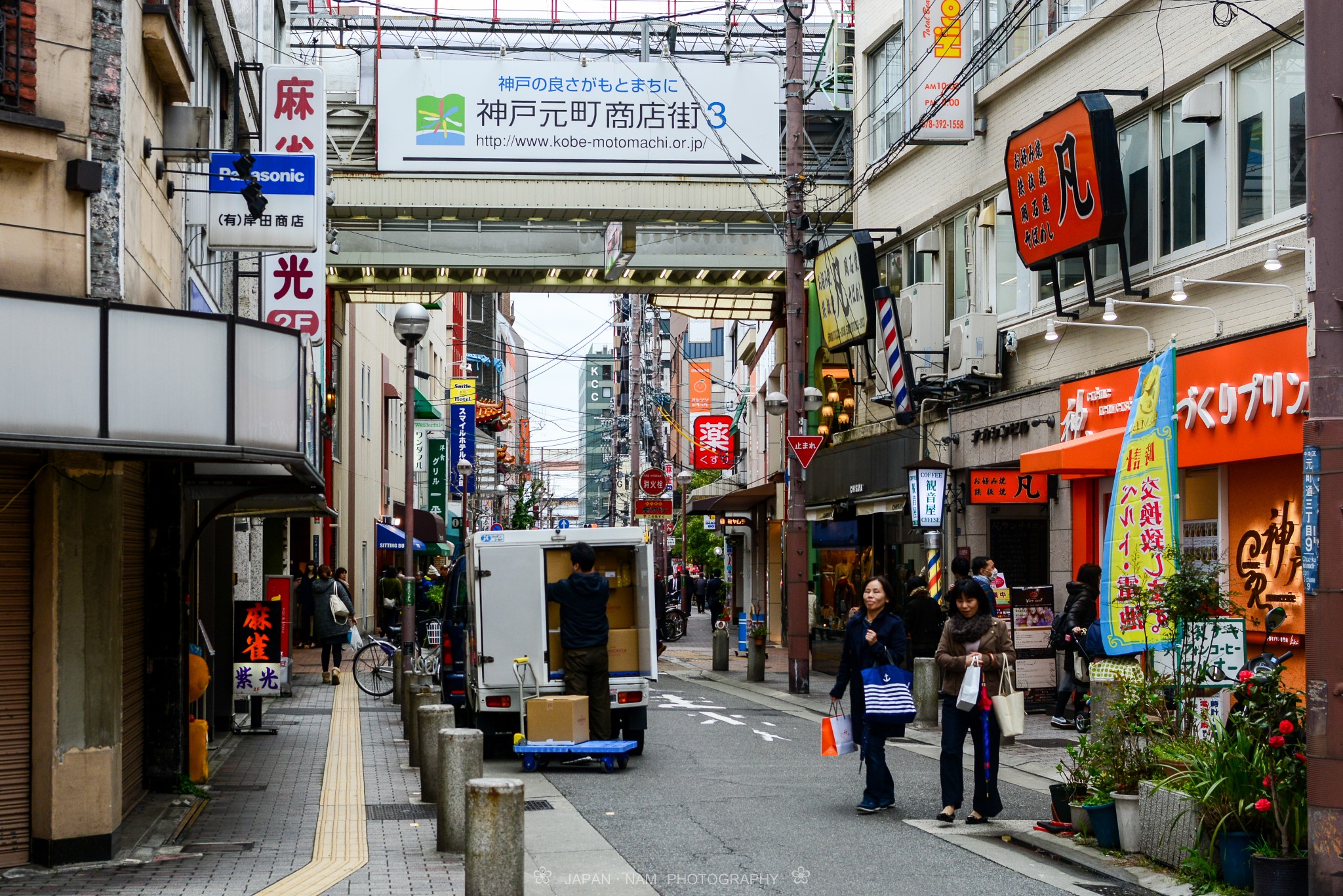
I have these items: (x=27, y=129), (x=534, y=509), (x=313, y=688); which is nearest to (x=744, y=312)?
(x=313, y=688)

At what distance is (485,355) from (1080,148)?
274 feet

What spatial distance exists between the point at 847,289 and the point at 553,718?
545 inches

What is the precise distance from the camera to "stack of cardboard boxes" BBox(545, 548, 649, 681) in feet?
50.7

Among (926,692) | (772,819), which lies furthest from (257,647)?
(772,819)

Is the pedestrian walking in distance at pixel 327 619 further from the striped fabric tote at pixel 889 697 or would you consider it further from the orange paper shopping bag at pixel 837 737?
the striped fabric tote at pixel 889 697

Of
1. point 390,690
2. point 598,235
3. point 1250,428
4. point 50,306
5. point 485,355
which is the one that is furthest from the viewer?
point 485,355

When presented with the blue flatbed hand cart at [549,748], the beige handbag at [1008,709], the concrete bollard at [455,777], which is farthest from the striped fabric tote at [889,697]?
the blue flatbed hand cart at [549,748]

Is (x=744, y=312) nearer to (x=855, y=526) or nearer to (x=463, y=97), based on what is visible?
(x=855, y=526)

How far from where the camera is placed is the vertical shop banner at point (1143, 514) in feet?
34.8

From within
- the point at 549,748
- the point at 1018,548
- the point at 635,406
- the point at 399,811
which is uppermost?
the point at 635,406

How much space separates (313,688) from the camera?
2525 centimetres

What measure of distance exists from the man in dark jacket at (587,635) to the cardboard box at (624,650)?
47.3 inches

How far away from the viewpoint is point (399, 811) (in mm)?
11906

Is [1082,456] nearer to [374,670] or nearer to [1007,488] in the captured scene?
[1007,488]
